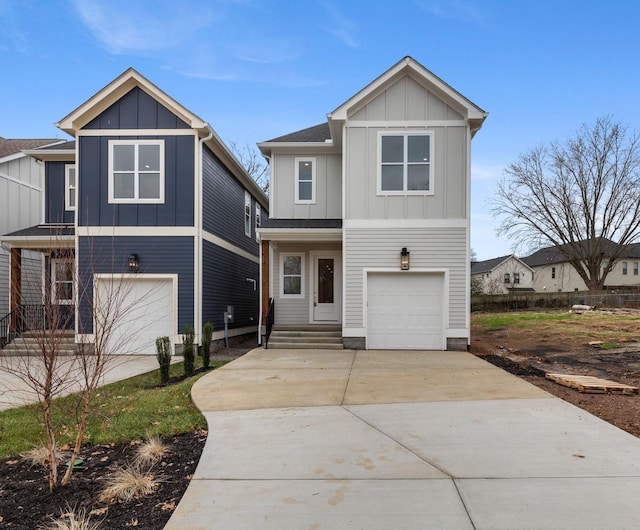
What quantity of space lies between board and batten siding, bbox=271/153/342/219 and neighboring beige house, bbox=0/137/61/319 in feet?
25.8

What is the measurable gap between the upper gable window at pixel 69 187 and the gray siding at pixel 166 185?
7.00ft

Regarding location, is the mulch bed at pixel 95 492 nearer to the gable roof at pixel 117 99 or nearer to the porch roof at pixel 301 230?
the porch roof at pixel 301 230

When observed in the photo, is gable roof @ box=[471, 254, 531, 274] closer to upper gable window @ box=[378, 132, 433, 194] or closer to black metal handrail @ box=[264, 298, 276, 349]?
upper gable window @ box=[378, 132, 433, 194]

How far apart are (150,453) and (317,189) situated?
33.2 feet

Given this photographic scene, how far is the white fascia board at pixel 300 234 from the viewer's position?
11484 mm

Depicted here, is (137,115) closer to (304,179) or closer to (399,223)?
(304,179)

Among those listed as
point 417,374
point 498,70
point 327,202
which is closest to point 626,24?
point 498,70

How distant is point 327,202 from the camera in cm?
1294

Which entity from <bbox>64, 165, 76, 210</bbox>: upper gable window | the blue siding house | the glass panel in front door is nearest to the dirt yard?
the glass panel in front door

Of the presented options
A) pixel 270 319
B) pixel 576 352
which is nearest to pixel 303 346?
pixel 270 319

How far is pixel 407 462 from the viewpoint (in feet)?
11.7

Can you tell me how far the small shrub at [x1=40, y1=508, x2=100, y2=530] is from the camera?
98.9 inches

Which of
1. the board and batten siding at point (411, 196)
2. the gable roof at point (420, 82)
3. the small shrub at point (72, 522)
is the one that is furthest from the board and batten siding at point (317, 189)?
the small shrub at point (72, 522)

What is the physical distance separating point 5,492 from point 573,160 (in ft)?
111
